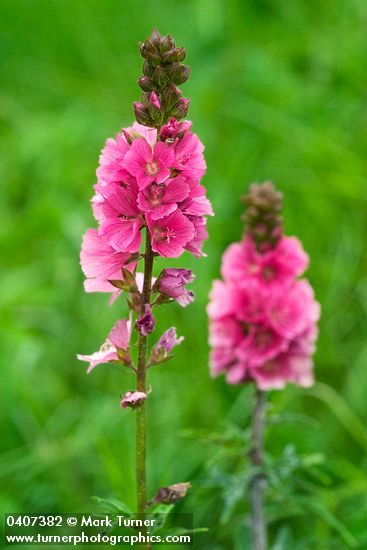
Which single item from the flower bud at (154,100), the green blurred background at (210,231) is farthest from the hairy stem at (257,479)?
the flower bud at (154,100)

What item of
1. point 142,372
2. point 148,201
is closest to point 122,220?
point 148,201

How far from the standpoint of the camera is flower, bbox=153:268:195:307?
4.30ft

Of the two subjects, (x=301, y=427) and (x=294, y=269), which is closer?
(x=294, y=269)

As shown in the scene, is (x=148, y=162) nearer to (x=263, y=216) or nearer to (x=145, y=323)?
(x=145, y=323)

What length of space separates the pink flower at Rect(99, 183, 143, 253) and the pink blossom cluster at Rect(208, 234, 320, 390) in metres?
0.60

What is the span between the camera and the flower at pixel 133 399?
1276mm

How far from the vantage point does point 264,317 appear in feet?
6.03

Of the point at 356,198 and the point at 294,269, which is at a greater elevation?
the point at 356,198

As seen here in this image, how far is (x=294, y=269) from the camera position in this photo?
6.10 feet

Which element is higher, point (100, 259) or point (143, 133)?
point (143, 133)

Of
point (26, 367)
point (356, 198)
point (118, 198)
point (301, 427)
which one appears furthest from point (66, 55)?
point (118, 198)

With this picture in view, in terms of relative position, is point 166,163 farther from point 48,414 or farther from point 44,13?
point 44,13

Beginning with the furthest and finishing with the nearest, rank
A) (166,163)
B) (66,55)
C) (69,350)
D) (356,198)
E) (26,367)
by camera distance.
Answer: (66,55) → (356,198) → (69,350) → (26,367) → (166,163)

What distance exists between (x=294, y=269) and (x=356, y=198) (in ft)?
5.30
